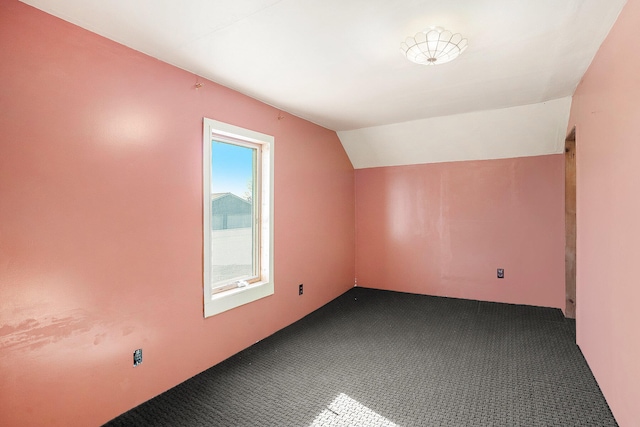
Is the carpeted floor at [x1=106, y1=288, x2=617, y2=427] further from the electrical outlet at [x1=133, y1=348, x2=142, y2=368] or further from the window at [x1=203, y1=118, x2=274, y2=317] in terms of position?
the window at [x1=203, y1=118, x2=274, y2=317]

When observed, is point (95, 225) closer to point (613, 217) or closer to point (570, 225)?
point (613, 217)

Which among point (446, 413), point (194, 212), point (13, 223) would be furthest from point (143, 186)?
point (446, 413)

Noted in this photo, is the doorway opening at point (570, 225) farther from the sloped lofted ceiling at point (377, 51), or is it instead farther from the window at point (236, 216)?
the window at point (236, 216)

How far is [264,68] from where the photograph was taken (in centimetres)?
233

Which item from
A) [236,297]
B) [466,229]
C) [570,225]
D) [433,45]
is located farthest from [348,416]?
[570,225]

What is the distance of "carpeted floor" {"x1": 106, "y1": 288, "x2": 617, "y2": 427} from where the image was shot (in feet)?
6.24

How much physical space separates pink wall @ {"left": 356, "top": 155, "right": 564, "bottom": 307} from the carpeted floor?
671 millimetres

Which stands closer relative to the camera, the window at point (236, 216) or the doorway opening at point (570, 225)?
the window at point (236, 216)

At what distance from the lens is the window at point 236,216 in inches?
99.0

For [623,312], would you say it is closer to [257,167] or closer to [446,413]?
[446,413]

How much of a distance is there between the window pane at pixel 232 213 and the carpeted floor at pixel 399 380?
2.34 ft

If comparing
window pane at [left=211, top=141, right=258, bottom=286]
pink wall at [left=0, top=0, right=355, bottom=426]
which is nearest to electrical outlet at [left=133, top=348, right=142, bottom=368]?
pink wall at [left=0, top=0, right=355, bottom=426]

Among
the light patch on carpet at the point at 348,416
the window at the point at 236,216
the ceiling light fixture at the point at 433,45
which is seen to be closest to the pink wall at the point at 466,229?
the window at the point at 236,216

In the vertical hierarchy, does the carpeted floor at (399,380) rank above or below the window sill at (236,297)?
below
